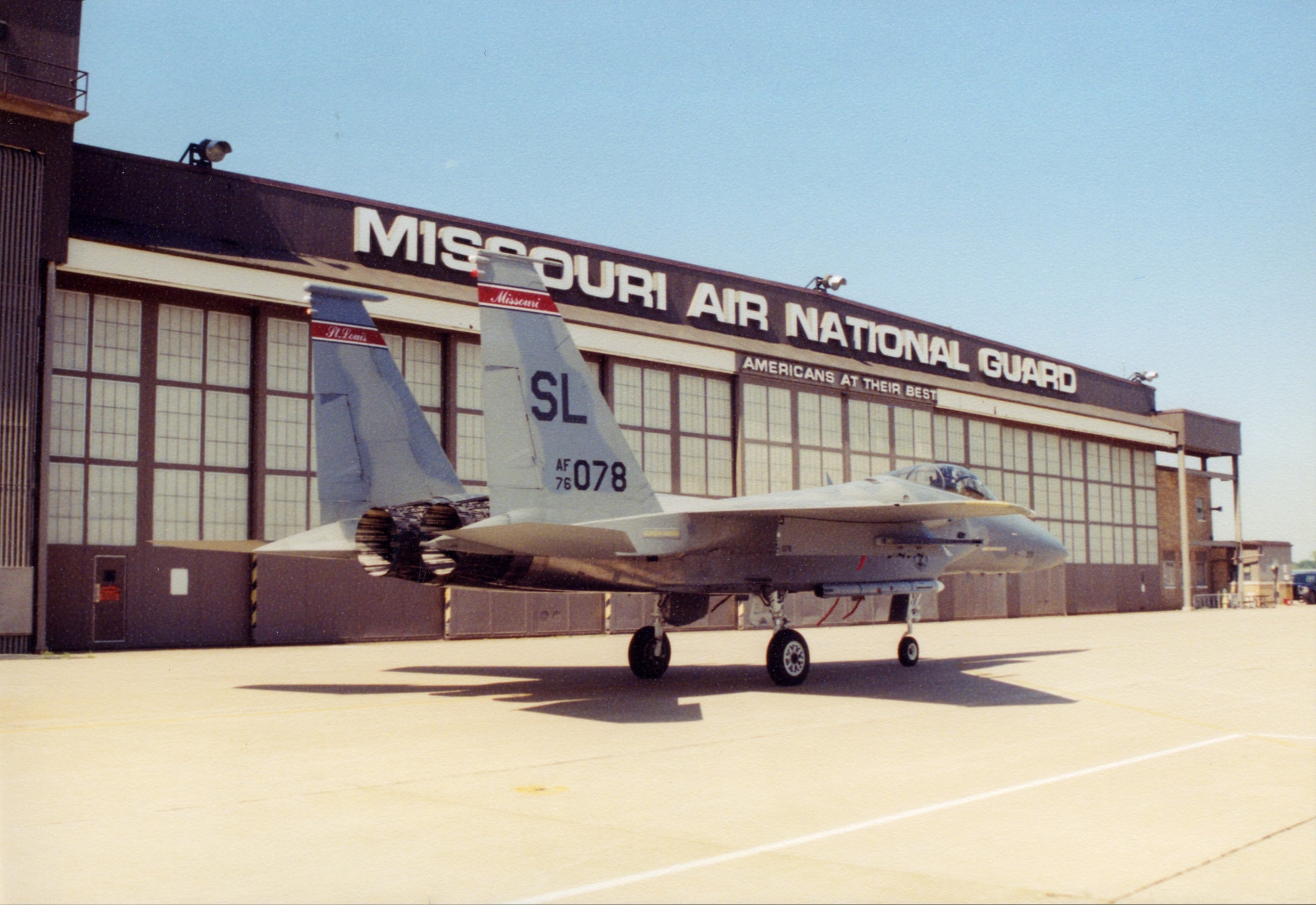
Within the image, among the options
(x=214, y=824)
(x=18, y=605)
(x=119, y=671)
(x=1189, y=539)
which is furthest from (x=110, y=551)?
(x=1189, y=539)

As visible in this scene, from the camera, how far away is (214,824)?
6484 mm

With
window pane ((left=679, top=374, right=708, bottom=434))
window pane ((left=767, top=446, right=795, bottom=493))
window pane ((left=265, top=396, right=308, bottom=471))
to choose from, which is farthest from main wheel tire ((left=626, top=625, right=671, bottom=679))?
window pane ((left=767, top=446, right=795, bottom=493))

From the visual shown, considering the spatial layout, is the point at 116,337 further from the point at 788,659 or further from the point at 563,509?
the point at 788,659

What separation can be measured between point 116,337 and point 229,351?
7.46 ft

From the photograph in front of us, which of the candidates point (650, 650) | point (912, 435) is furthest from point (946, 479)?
point (912, 435)

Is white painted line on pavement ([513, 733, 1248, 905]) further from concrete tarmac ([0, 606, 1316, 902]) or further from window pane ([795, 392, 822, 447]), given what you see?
window pane ([795, 392, 822, 447])

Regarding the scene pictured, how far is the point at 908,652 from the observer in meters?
17.8

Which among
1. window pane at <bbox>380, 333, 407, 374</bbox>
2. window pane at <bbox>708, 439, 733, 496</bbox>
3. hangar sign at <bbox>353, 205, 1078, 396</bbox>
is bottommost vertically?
window pane at <bbox>708, 439, 733, 496</bbox>

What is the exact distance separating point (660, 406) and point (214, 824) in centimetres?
2482

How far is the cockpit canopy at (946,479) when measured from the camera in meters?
17.0

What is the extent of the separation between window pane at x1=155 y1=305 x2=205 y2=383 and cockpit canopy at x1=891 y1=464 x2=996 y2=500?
49.7 feet

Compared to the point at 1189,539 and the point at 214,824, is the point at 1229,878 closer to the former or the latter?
the point at 214,824

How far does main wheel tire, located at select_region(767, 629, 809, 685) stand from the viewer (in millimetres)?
14695

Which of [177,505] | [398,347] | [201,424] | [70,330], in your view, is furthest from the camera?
[398,347]
